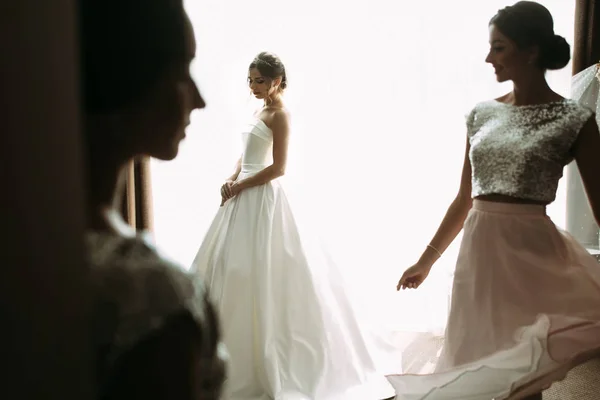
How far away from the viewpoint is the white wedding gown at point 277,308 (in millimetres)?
2385

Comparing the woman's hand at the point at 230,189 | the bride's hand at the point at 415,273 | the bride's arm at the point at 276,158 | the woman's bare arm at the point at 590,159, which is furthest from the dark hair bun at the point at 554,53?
the woman's hand at the point at 230,189

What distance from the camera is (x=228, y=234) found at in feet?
8.24

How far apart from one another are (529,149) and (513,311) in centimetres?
39

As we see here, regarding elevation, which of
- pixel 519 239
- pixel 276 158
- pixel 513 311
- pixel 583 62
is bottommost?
pixel 513 311

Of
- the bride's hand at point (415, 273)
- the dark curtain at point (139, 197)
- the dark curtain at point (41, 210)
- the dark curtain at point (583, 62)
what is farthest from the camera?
the dark curtain at point (139, 197)

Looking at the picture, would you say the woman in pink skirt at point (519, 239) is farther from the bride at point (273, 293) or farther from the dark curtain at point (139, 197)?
the dark curtain at point (139, 197)

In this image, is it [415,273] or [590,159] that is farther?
[415,273]

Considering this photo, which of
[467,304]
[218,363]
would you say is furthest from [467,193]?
[218,363]

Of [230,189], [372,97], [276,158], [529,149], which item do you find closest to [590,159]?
[529,149]

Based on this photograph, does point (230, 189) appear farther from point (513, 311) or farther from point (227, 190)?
point (513, 311)

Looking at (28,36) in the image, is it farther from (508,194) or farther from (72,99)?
(508,194)

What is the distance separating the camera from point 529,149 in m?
1.52

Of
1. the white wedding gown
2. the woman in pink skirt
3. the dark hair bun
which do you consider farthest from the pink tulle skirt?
the white wedding gown

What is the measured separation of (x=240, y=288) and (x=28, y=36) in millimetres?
2169
